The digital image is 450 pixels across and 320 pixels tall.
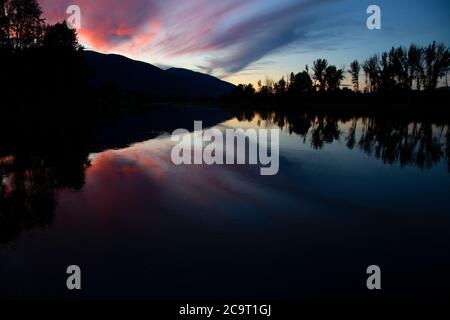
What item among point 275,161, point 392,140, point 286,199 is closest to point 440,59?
point 392,140

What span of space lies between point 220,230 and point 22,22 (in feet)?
156

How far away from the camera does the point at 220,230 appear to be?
847cm

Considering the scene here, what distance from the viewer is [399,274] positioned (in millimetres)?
6531

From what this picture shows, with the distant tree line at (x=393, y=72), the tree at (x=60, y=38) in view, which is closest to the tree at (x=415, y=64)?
the distant tree line at (x=393, y=72)

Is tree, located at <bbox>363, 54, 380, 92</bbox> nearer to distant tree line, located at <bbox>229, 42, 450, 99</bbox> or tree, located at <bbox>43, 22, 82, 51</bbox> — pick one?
distant tree line, located at <bbox>229, 42, 450, 99</bbox>

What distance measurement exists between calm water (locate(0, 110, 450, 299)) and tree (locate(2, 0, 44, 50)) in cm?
3562

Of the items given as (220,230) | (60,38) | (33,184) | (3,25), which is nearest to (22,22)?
(3,25)

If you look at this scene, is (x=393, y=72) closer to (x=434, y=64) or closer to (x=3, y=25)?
(x=434, y=64)

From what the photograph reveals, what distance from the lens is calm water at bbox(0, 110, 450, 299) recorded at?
6164mm

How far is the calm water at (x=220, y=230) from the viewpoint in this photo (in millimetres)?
6164

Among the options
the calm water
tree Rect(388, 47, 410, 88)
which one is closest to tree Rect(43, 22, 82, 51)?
the calm water

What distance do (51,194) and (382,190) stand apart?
12335 millimetres
